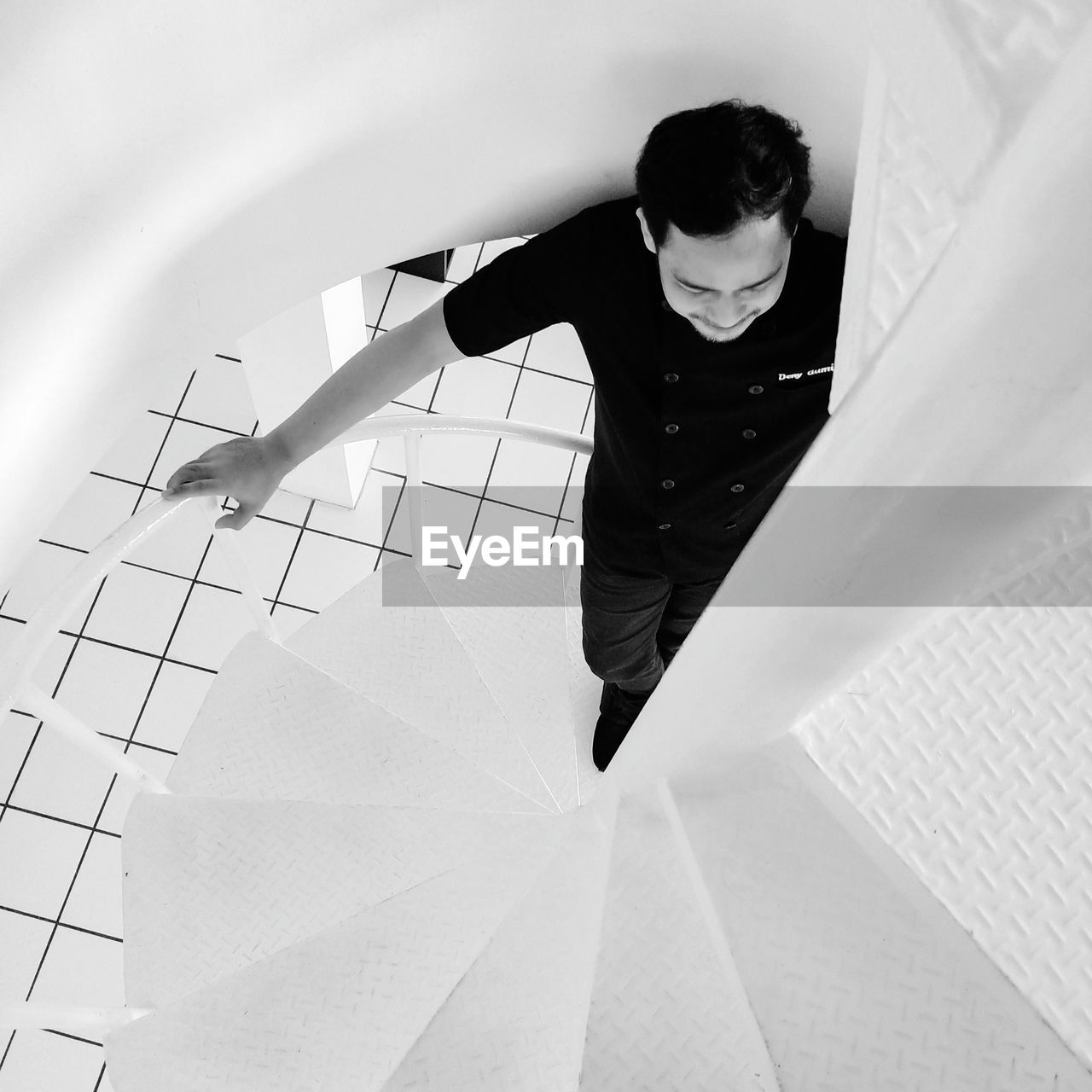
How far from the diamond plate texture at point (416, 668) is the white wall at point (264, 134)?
29.8 inches

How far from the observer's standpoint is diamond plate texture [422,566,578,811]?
7.37ft

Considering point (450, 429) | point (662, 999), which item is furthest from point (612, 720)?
point (662, 999)

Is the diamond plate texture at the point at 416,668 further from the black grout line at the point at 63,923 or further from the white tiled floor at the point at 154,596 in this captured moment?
the black grout line at the point at 63,923

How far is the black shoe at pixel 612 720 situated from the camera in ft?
7.32

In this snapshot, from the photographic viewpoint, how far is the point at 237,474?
1.51 metres

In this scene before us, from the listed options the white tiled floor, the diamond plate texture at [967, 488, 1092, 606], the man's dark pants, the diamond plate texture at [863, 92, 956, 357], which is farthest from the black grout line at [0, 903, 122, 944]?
the diamond plate texture at [863, 92, 956, 357]

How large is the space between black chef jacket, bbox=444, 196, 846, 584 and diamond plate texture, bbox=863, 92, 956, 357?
0.69 m

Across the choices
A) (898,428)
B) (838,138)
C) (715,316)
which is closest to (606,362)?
(715,316)

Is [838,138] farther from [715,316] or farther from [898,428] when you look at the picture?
[898,428]

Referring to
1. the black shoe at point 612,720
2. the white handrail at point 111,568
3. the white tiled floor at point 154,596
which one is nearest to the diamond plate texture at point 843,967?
the white handrail at point 111,568

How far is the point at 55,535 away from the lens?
11.0 ft

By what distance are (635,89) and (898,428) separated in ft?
3.19

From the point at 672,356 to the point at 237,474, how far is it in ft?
2.11

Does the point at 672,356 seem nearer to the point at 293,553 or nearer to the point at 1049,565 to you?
the point at 1049,565
